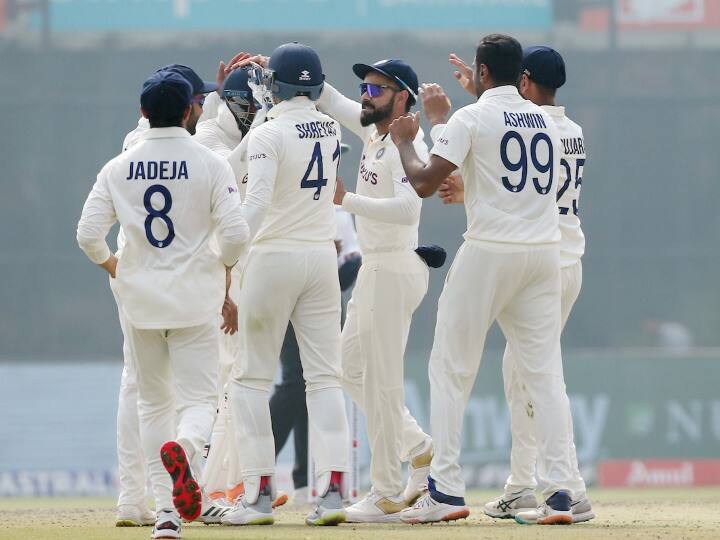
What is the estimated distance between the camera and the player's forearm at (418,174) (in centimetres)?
678

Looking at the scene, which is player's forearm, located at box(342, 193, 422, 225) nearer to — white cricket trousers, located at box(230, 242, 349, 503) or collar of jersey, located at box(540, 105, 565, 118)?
white cricket trousers, located at box(230, 242, 349, 503)

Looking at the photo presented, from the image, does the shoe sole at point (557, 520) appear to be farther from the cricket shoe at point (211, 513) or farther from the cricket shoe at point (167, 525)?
the cricket shoe at point (167, 525)

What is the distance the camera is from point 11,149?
22984 mm

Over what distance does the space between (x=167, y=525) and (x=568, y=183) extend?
264cm

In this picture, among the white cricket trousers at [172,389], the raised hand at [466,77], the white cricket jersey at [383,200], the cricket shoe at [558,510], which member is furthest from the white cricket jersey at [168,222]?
the cricket shoe at [558,510]

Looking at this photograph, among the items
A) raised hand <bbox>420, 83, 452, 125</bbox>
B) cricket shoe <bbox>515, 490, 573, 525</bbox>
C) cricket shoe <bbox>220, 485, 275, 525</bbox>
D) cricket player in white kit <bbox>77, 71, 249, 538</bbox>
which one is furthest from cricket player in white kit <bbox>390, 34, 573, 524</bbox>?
cricket player in white kit <bbox>77, 71, 249, 538</bbox>

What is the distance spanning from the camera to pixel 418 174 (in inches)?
268

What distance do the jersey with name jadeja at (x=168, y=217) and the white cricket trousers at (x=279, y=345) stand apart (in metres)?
0.59

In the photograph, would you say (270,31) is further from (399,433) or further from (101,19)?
(399,433)

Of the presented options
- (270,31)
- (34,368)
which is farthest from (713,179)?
(34,368)

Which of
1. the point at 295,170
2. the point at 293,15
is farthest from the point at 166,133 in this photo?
the point at 293,15

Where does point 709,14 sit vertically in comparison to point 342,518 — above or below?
above

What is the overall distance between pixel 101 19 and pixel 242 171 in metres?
16.2

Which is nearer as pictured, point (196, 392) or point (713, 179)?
point (196, 392)
